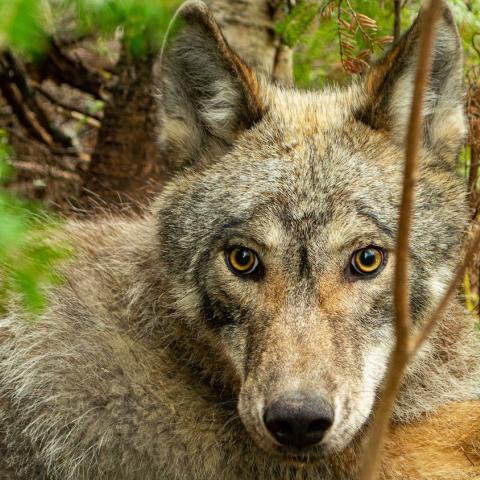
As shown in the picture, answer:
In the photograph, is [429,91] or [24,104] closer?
[429,91]

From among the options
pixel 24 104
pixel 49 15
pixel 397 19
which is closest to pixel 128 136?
pixel 24 104

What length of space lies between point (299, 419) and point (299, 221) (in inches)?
41.6

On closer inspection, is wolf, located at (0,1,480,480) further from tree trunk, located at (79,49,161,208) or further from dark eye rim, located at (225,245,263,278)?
tree trunk, located at (79,49,161,208)

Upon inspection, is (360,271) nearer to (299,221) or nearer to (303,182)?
(299,221)

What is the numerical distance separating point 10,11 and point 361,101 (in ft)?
8.94

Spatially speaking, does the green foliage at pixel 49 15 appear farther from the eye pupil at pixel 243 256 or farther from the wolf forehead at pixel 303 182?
the eye pupil at pixel 243 256

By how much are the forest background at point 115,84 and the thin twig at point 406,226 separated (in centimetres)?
104

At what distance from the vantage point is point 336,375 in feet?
11.6

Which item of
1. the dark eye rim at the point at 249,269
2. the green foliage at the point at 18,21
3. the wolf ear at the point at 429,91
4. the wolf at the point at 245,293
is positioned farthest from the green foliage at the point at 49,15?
the wolf ear at the point at 429,91

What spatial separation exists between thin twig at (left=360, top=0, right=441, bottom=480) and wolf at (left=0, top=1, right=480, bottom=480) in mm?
839

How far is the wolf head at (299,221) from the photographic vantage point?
3588mm

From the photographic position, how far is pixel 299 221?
3.99 metres

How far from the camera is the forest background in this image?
10.4 ft

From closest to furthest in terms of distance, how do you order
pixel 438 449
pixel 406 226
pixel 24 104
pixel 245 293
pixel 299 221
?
1. pixel 406 226
2. pixel 299 221
3. pixel 245 293
4. pixel 438 449
5. pixel 24 104
